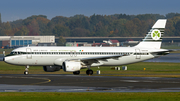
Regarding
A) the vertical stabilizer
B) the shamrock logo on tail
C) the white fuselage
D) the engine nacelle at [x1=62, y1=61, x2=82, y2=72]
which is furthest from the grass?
the shamrock logo on tail

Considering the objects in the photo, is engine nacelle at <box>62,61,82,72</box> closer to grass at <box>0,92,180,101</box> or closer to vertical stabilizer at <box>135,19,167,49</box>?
vertical stabilizer at <box>135,19,167,49</box>

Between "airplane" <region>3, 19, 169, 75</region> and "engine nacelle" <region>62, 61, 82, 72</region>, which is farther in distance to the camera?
"airplane" <region>3, 19, 169, 75</region>

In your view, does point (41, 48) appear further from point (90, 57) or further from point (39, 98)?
point (39, 98)

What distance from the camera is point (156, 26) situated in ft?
168

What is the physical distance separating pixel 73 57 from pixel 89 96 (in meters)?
21.3

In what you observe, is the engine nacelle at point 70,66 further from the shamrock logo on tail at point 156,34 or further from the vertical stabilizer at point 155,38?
the shamrock logo on tail at point 156,34

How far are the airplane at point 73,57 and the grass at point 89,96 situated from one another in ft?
57.5

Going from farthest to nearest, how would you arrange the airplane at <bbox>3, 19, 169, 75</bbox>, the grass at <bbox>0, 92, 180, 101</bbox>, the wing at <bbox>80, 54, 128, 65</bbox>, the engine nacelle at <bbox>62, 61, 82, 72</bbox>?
the airplane at <bbox>3, 19, 169, 75</bbox>, the wing at <bbox>80, 54, 128, 65</bbox>, the engine nacelle at <bbox>62, 61, 82, 72</bbox>, the grass at <bbox>0, 92, 180, 101</bbox>

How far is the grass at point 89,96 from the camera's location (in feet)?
79.0

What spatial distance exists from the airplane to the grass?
1753 cm

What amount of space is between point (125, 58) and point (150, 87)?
17.9 metres

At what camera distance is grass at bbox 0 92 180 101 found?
2408 centimetres

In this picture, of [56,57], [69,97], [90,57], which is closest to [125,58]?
[90,57]

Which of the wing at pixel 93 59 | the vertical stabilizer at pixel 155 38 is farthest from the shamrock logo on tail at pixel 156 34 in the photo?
the wing at pixel 93 59
